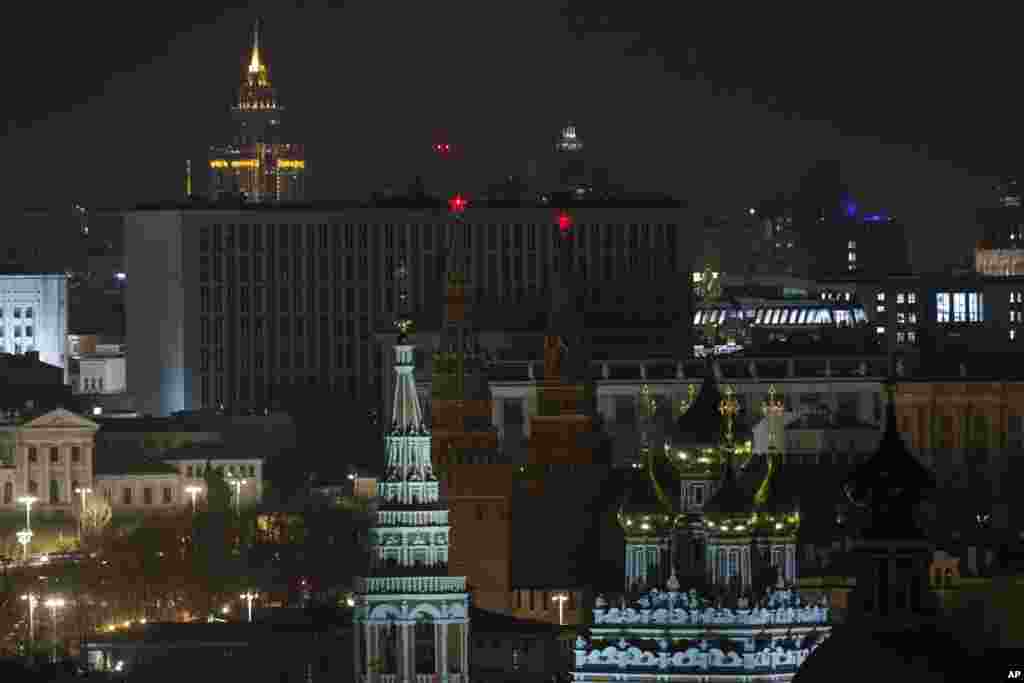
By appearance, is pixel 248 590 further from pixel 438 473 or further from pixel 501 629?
pixel 501 629

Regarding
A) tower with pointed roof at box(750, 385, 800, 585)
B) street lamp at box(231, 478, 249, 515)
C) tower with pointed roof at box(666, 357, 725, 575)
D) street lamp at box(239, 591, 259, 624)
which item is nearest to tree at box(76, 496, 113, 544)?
street lamp at box(231, 478, 249, 515)

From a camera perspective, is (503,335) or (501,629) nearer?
(501,629)

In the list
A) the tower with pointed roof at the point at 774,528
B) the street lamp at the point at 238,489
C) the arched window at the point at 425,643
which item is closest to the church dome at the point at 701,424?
the tower with pointed roof at the point at 774,528

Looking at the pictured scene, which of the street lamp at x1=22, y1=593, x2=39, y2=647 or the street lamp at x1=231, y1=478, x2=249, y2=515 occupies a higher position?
the street lamp at x1=231, y1=478, x2=249, y2=515

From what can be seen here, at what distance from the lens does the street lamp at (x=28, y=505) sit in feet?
458

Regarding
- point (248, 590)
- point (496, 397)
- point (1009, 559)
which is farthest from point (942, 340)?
point (1009, 559)

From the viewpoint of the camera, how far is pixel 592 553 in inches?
4043

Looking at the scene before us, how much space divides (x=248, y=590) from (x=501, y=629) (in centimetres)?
1718

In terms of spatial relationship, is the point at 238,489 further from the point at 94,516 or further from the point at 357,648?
the point at 357,648

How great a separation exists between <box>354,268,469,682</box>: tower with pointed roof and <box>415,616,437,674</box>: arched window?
0.05ft

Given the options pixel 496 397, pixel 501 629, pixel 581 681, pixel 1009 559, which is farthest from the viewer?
pixel 496 397

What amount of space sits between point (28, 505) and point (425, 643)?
6221 centimetres

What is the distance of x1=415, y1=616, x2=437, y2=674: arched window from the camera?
267ft

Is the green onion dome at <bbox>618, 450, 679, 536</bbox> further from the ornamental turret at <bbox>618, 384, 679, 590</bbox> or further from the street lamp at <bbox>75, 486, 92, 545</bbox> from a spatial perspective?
the street lamp at <bbox>75, 486, 92, 545</bbox>
